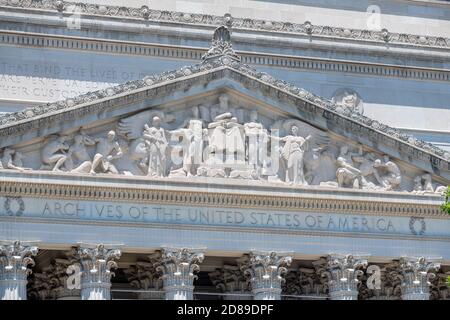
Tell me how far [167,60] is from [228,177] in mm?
12861

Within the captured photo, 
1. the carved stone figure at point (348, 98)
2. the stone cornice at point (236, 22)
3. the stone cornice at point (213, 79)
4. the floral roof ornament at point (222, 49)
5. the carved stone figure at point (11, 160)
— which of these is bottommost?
the carved stone figure at point (11, 160)

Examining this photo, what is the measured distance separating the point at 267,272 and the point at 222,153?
153 inches

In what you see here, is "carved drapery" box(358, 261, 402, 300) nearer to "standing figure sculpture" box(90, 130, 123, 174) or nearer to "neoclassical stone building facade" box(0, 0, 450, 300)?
"neoclassical stone building facade" box(0, 0, 450, 300)

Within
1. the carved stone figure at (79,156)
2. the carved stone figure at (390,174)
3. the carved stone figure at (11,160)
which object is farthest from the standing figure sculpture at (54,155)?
the carved stone figure at (390,174)

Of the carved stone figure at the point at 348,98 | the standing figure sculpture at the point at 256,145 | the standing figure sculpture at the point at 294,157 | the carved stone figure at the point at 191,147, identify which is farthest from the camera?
the carved stone figure at the point at 348,98

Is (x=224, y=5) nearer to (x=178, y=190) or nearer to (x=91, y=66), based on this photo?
(x=91, y=66)

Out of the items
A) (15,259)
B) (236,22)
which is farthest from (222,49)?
(236,22)

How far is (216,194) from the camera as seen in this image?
50406 mm

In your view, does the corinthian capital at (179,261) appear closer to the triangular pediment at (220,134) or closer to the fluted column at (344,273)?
the triangular pediment at (220,134)

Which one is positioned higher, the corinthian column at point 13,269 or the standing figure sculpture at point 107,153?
the standing figure sculpture at point 107,153

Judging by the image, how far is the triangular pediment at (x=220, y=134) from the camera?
49.3m

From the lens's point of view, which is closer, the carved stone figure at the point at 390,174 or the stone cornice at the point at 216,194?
the stone cornice at the point at 216,194

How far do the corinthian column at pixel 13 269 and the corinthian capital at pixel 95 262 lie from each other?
5.08 ft

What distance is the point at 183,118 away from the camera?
51.1 meters
